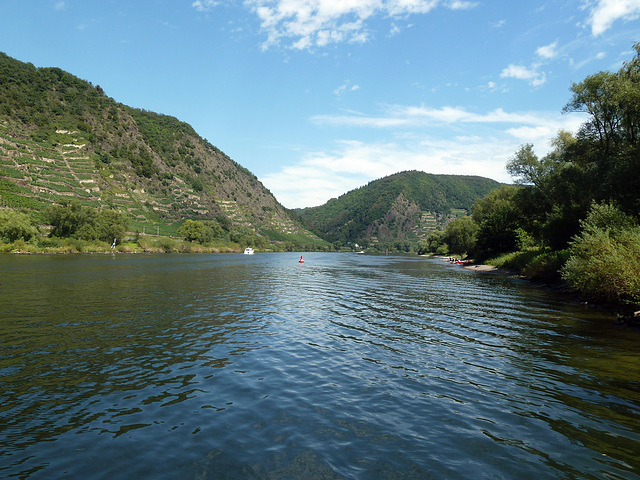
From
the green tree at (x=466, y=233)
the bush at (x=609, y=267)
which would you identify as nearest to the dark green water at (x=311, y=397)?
the bush at (x=609, y=267)

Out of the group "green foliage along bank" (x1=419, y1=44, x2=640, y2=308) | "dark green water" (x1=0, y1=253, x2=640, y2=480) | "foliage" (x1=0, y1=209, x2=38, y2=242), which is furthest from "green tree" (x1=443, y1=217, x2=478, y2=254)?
"foliage" (x1=0, y1=209, x2=38, y2=242)

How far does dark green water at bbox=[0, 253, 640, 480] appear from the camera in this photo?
8.14m

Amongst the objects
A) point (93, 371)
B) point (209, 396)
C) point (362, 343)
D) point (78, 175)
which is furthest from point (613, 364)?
point (78, 175)

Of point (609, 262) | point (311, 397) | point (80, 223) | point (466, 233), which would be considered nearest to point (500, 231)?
point (466, 233)

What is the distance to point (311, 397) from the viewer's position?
1201 centimetres

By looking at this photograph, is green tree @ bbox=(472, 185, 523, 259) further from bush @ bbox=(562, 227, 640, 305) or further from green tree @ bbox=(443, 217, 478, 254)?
bush @ bbox=(562, 227, 640, 305)

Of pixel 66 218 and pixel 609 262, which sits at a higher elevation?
pixel 66 218

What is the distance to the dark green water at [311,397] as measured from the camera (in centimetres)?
814

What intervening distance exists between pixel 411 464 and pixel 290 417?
3.83 metres

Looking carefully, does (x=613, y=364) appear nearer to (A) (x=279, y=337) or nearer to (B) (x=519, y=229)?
(A) (x=279, y=337)

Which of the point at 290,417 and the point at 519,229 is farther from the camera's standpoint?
the point at 519,229

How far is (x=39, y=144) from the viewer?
626 ft

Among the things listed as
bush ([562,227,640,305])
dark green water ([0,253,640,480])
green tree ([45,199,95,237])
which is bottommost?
dark green water ([0,253,640,480])

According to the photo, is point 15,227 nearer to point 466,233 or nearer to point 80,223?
point 80,223
